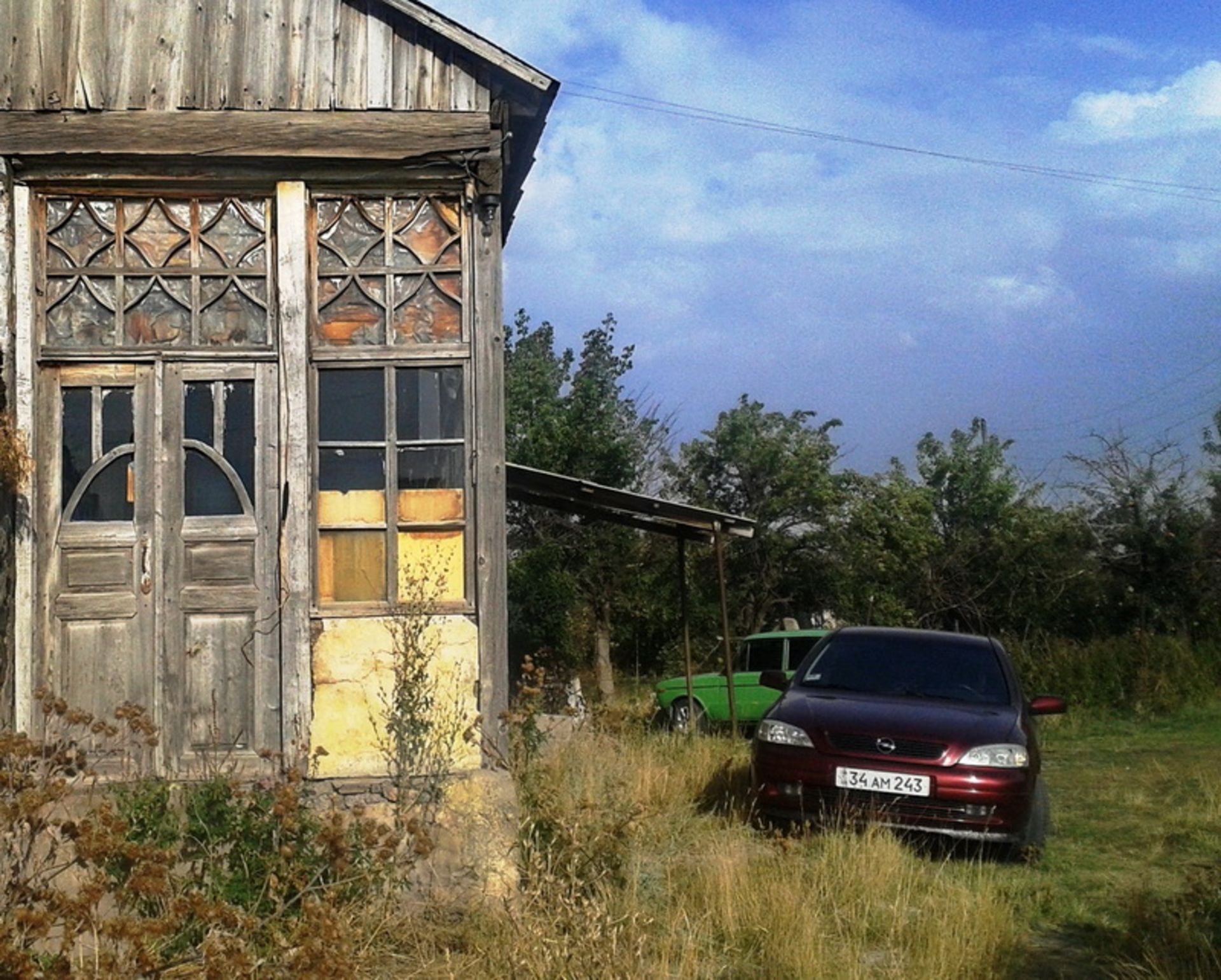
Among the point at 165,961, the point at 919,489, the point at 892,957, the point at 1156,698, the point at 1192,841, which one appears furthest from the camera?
the point at 919,489

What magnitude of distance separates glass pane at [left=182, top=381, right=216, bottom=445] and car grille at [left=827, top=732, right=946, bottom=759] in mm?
4362

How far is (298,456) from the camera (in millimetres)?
7508

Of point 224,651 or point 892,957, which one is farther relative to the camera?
point 224,651

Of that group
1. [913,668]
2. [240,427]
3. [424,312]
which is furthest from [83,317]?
[913,668]

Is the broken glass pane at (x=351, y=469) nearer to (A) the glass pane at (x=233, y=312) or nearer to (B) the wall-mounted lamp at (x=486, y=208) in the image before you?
(A) the glass pane at (x=233, y=312)

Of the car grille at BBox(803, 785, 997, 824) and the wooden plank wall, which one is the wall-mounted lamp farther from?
the car grille at BBox(803, 785, 997, 824)

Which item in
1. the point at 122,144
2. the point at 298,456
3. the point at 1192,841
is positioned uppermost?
the point at 122,144

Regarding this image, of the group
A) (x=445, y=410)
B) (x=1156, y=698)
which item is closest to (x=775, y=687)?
(x=445, y=410)

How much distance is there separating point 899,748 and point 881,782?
245 mm

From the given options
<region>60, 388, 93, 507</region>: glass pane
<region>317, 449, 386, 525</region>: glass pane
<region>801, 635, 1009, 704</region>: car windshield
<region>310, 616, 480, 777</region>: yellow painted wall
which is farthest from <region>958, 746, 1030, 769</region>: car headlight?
<region>60, 388, 93, 507</region>: glass pane

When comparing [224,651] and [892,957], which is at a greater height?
[224,651]

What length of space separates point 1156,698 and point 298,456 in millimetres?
14981

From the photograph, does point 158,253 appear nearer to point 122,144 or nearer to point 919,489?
point 122,144

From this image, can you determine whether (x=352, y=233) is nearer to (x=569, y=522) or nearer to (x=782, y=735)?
(x=782, y=735)
